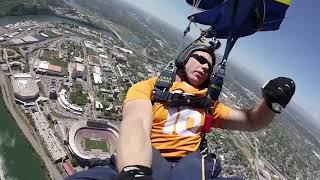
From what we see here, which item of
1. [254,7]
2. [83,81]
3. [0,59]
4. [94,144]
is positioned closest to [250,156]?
[83,81]

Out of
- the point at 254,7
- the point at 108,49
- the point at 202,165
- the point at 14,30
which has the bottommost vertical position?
the point at 108,49

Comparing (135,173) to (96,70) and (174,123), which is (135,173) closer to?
(174,123)

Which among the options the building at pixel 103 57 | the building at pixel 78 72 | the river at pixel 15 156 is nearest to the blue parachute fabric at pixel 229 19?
the river at pixel 15 156

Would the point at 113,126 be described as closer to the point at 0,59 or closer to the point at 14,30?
the point at 0,59

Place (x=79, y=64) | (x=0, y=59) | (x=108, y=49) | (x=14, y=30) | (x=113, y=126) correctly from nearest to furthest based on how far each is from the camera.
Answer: (x=113, y=126), (x=0, y=59), (x=79, y=64), (x=14, y=30), (x=108, y=49)

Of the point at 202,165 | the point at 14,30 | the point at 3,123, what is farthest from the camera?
Answer: the point at 14,30

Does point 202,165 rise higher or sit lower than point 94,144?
higher

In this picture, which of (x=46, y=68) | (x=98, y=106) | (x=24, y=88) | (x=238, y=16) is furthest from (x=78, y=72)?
(x=238, y=16)

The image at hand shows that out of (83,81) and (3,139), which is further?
(83,81)
